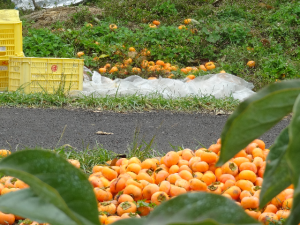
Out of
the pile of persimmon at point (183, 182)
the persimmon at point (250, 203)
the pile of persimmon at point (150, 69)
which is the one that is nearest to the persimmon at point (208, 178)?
the pile of persimmon at point (183, 182)

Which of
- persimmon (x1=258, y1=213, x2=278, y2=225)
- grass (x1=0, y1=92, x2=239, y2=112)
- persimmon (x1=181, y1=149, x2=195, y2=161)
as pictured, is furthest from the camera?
grass (x1=0, y1=92, x2=239, y2=112)

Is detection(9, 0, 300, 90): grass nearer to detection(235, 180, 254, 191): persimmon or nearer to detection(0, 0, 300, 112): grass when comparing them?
detection(0, 0, 300, 112): grass

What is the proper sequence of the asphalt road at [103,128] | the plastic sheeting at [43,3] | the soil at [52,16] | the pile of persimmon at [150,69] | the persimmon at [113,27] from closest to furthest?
the asphalt road at [103,128]
the pile of persimmon at [150,69]
the persimmon at [113,27]
the soil at [52,16]
the plastic sheeting at [43,3]

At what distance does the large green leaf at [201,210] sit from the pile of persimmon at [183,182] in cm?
140

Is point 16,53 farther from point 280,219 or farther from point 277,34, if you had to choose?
point 277,34

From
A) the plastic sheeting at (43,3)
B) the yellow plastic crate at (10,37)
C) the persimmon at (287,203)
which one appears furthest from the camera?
the plastic sheeting at (43,3)

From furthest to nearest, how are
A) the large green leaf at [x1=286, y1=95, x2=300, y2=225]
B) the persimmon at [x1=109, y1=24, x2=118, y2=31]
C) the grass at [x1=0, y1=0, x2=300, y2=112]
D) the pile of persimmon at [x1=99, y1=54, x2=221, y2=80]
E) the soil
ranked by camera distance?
1. the soil
2. the persimmon at [x1=109, y1=24, x2=118, y2=31]
3. the pile of persimmon at [x1=99, y1=54, x2=221, y2=80]
4. the grass at [x1=0, y1=0, x2=300, y2=112]
5. the large green leaf at [x1=286, y1=95, x2=300, y2=225]

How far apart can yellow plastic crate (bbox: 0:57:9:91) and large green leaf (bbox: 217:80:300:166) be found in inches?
221

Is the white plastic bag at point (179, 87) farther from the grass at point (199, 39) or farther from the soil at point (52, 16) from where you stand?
the soil at point (52, 16)

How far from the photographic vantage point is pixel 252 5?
10156mm

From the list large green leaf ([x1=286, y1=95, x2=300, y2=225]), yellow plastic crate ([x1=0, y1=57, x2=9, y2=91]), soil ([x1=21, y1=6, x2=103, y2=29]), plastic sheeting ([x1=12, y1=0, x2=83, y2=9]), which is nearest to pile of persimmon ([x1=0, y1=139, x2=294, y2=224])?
large green leaf ([x1=286, y1=95, x2=300, y2=225])

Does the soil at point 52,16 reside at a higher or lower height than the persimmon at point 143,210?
higher

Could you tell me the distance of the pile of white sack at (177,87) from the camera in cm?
542

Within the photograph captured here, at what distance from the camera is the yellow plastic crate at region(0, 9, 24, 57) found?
553 centimetres
